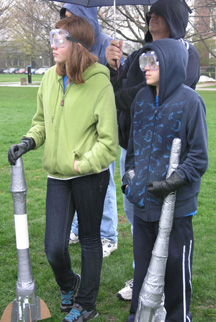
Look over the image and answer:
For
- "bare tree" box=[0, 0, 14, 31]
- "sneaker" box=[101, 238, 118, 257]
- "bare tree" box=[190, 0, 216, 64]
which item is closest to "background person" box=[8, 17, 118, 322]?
"sneaker" box=[101, 238, 118, 257]

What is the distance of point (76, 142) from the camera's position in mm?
2924

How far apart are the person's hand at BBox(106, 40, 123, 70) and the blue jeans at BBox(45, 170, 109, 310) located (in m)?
0.77

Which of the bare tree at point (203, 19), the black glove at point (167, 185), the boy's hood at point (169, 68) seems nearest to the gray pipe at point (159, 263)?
the black glove at point (167, 185)

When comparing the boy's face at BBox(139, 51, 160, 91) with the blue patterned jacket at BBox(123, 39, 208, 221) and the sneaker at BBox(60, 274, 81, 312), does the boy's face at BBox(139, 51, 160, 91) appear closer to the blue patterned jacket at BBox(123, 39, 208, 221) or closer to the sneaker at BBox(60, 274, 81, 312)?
the blue patterned jacket at BBox(123, 39, 208, 221)

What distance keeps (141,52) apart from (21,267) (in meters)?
1.65

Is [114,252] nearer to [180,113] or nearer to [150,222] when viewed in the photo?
[150,222]

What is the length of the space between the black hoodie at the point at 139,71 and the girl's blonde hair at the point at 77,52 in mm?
307

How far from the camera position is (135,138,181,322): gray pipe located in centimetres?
259

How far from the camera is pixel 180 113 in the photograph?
2.59 metres

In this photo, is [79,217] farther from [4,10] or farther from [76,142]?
[4,10]

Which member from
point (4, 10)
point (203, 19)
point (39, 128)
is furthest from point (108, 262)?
point (4, 10)

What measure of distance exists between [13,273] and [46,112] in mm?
1733

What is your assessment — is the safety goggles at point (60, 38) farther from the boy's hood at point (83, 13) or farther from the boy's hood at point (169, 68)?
the boy's hood at point (83, 13)

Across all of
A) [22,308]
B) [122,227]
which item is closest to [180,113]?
[22,308]
